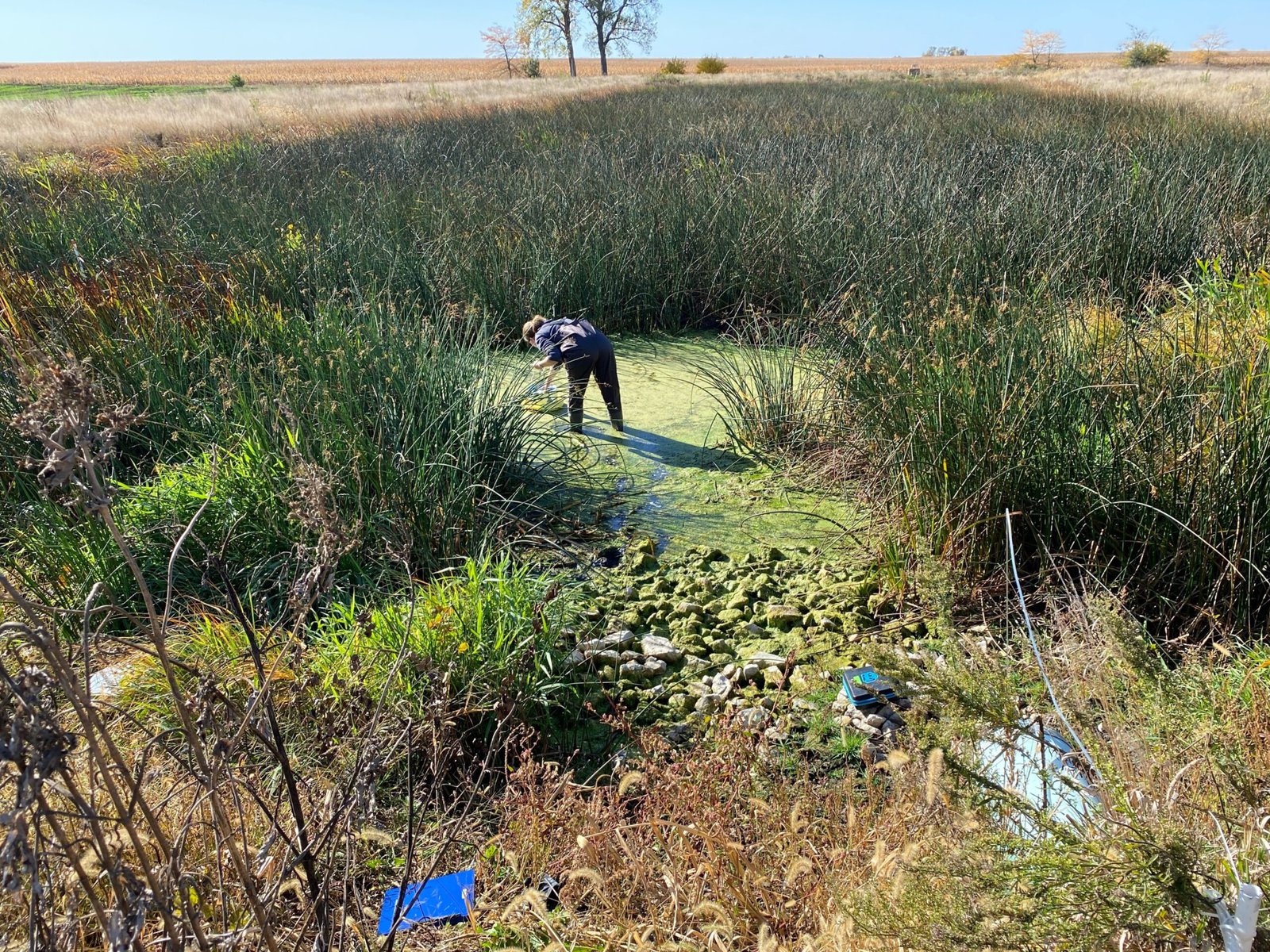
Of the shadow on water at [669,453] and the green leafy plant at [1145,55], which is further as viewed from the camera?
the green leafy plant at [1145,55]

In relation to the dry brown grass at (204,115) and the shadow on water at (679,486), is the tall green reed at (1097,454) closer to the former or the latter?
the shadow on water at (679,486)

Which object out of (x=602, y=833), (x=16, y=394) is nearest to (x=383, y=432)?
(x=16, y=394)

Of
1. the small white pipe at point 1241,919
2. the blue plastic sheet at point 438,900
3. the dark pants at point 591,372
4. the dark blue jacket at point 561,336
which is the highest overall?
the small white pipe at point 1241,919

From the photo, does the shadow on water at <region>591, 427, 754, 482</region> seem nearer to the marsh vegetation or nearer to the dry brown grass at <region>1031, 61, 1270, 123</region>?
the marsh vegetation

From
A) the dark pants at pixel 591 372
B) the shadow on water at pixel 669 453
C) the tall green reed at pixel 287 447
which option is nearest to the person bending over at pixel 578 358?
the dark pants at pixel 591 372

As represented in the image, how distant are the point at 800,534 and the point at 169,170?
9569 millimetres

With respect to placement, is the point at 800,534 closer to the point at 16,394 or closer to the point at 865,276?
the point at 865,276

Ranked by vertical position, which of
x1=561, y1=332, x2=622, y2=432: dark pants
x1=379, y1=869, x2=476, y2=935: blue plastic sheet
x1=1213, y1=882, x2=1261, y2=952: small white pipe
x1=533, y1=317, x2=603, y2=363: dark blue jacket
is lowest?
x1=379, y1=869, x2=476, y2=935: blue plastic sheet

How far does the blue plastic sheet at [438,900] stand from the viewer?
6.49 feet

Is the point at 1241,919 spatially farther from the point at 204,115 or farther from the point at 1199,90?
the point at 1199,90

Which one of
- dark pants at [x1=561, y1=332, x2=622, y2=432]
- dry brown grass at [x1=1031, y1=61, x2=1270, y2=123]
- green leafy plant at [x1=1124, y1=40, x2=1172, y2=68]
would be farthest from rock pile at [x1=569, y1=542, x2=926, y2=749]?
green leafy plant at [x1=1124, y1=40, x2=1172, y2=68]

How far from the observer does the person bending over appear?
490 centimetres

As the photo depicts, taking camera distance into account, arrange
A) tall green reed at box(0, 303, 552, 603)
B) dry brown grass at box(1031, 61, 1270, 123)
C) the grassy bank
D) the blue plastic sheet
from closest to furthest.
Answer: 1. the blue plastic sheet
2. tall green reed at box(0, 303, 552, 603)
3. the grassy bank
4. dry brown grass at box(1031, 61, 1270, 123)

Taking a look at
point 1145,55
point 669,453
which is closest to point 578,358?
point 669,453
